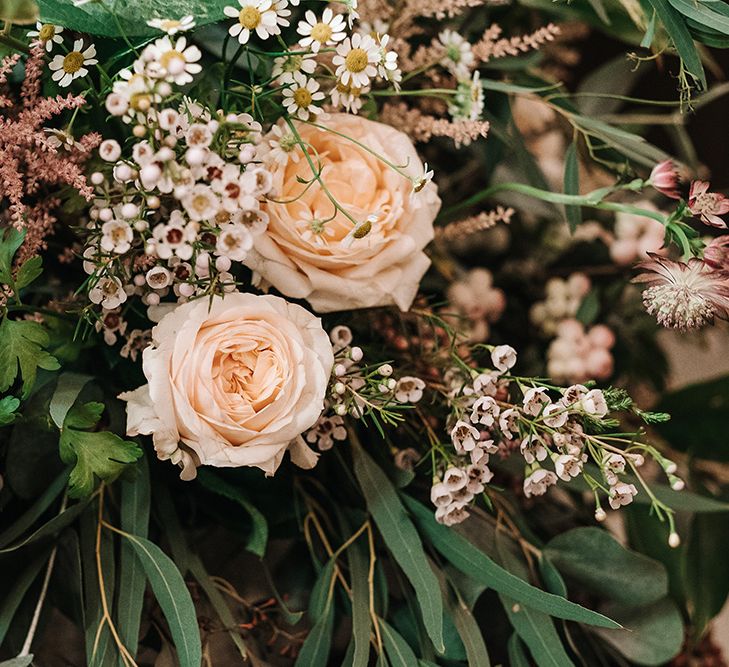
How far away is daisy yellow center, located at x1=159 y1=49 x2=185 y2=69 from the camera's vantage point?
499mm

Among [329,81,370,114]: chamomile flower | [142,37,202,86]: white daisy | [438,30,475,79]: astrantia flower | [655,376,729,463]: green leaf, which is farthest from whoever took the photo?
[655,376,729,463]: green leaf

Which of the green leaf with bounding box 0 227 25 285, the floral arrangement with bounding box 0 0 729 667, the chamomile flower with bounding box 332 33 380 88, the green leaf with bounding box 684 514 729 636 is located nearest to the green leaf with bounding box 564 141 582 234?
the floral arrangement with bounding box 0 0 729 667

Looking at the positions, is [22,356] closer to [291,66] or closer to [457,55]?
[291,66]

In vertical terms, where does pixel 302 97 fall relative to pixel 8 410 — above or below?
above

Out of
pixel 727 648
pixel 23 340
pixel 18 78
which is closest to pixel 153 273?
pixel 23 340

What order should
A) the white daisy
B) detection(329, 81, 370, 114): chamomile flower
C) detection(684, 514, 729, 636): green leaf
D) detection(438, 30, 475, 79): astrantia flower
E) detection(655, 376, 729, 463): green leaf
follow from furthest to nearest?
detection(655, 376, 729, 463): green leaf < detection(684, 514, 729, 636): green leaf < detection(438, 30, 475, 79): astrantia flower < detection(329, 81, 370, 114): chamomile flower < the white daisy

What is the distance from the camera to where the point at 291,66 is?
60 centimetres

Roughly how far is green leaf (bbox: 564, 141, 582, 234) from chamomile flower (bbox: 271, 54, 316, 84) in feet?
0.88

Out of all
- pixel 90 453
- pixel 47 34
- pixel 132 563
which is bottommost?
pixel 132 563

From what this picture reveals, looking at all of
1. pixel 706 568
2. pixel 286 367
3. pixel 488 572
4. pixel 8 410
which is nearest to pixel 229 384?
pixel 286 367

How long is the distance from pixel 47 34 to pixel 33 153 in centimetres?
8

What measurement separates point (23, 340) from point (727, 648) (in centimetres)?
97

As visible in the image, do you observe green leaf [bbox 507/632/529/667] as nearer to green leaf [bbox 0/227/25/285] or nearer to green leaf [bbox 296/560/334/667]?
green leaf [bbox 296/560/334/667]

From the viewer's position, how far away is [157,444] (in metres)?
0.56
